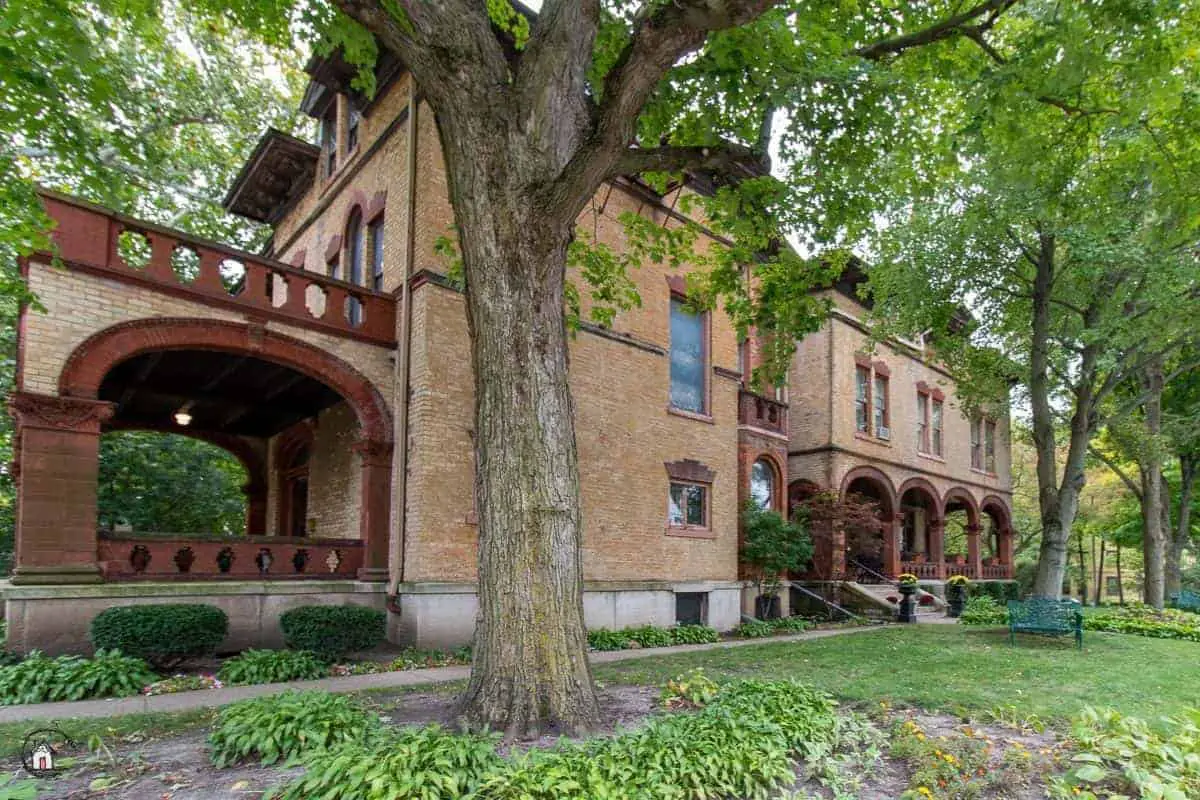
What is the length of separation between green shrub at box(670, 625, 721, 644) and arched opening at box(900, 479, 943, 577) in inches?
464

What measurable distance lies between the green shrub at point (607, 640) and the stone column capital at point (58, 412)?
790cm

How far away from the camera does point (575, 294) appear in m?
9.47

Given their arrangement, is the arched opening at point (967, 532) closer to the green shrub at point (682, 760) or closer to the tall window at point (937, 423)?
the tall window at point (937, 423)

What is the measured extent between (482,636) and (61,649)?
6270 mm

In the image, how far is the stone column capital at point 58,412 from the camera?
865 centimetres

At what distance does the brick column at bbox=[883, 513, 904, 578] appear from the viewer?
73.0ft

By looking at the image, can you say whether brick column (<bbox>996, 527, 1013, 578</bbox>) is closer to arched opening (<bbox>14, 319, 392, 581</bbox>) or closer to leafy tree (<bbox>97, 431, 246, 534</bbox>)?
arched opening (<bbox>14, 319, 392, 581</bbox>)

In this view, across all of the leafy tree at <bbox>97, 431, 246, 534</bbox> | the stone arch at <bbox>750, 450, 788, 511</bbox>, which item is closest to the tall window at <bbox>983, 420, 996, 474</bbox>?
the stone arch at <bbox>750, 450, 788, 511</bbox>

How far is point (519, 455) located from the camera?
5.86 metres

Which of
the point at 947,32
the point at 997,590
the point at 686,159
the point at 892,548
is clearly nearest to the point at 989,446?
the point at 997,590

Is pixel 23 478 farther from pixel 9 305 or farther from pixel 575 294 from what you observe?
pixel 9 305

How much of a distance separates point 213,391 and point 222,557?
4648mm
